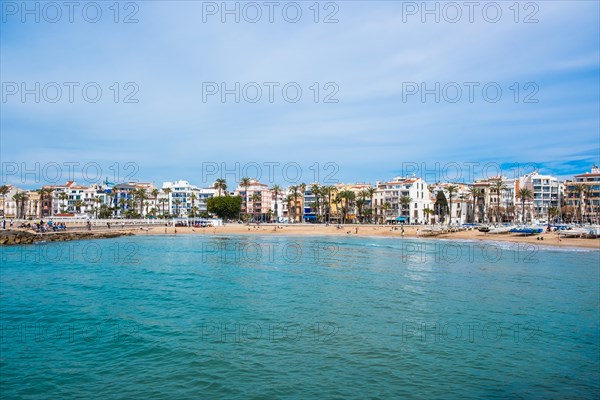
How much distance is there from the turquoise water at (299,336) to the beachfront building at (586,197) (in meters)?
96.5

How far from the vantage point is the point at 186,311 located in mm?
18969

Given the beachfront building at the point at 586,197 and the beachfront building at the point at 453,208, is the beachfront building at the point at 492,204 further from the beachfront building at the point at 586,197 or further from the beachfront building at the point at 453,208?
the beachfront building at the point at 586,197

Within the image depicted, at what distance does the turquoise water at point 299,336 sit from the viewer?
36.8ft

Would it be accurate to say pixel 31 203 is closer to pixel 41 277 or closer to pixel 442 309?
pixel 41 277

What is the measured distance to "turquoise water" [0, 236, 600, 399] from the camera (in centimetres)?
1121

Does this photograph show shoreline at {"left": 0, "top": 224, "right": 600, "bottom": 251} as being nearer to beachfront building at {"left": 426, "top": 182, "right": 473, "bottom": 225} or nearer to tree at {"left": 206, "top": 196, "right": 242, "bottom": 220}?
tree at {"left": 206, "top": 196, "right": 242, "bottom": 220}

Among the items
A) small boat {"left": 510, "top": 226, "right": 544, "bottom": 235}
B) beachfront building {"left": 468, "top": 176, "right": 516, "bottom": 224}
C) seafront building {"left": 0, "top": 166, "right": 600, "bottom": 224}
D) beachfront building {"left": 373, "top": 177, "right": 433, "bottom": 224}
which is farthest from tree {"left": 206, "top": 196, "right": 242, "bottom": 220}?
small boat {"left": 510, "top": 226, "right": 544, "bottom": 235}

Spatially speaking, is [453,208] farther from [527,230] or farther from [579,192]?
[527,230]

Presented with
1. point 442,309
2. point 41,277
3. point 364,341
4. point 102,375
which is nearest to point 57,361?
point 102,375

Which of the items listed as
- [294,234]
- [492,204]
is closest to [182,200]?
[294,234]

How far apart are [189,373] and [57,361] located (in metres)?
4.03

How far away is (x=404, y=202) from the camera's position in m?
117

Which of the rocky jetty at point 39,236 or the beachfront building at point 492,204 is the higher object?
the beachfront building at point 492,204

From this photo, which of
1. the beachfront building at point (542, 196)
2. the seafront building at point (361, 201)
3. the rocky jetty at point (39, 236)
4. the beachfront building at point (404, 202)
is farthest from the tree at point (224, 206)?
the beachfront building at point (542, 196)
